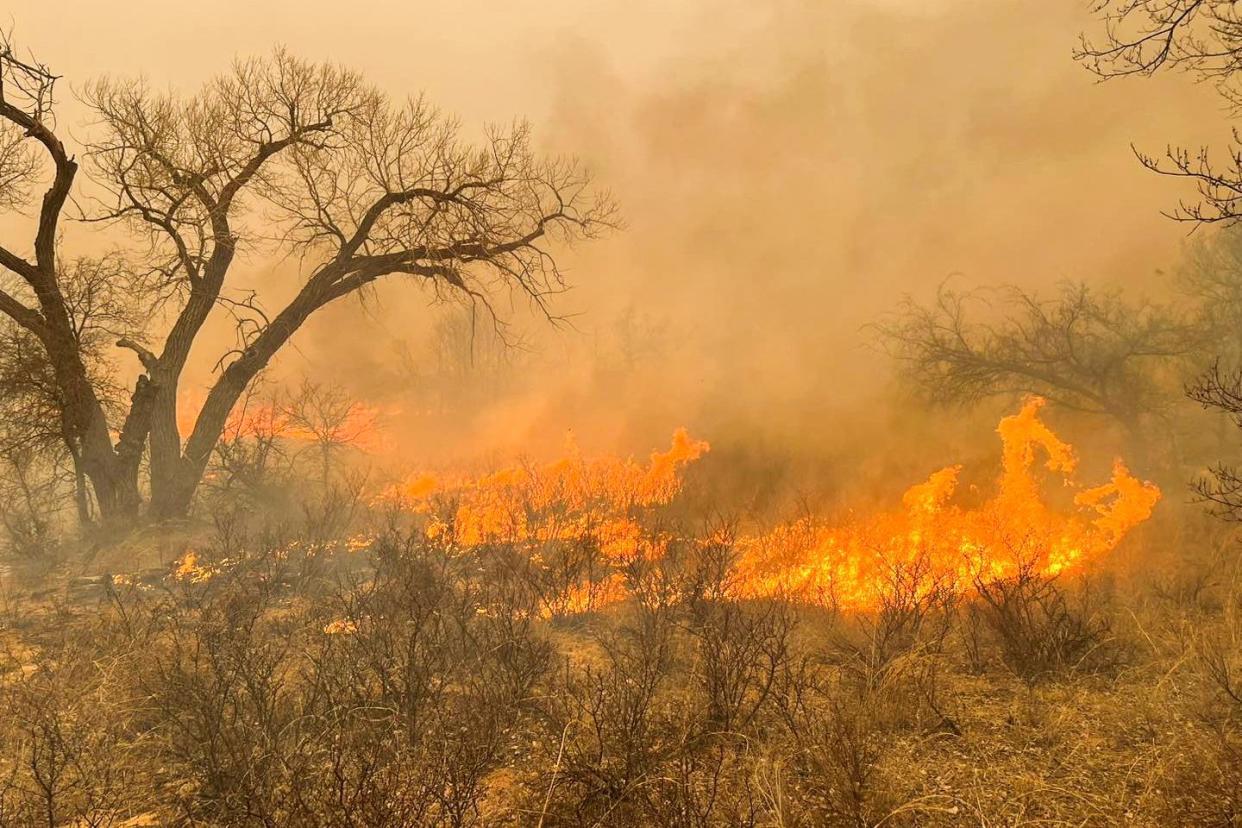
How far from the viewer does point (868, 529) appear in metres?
10.0

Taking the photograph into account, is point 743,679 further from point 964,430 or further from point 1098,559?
point 964,430

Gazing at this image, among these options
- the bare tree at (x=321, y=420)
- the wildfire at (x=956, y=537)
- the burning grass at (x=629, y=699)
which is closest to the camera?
the burning grass at (x=629, y=699)

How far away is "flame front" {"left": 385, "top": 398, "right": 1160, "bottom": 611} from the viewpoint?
26.8 ft

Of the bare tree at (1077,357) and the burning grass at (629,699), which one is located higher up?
the bare tree at (1077,357)

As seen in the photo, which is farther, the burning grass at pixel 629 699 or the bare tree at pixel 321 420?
the bare tree at pixel 321 420

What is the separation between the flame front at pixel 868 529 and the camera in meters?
8.16

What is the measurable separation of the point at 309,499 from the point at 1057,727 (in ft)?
53.2

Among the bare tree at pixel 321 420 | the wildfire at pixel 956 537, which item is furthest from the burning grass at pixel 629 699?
the bare tree at pixel 321 420

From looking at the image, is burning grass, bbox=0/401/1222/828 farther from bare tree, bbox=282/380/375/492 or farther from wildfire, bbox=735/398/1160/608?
bare tree, bbox=282/380/375/492

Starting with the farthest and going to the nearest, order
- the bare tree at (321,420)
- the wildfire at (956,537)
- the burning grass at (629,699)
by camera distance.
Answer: the bare tree at (321,420), the wildfire at (956,537), the burning grass at (629,699)

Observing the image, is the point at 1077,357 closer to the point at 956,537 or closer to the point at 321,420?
the point at 956,537

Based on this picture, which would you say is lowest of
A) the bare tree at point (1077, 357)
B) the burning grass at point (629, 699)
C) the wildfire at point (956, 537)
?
the burning grass at point (629, 699)

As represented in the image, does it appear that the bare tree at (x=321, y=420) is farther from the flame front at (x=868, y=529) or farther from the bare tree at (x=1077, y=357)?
the bare tree at (x=1077, y=357)

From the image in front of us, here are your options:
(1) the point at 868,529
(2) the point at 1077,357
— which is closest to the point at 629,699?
(1) the point at 868,529
